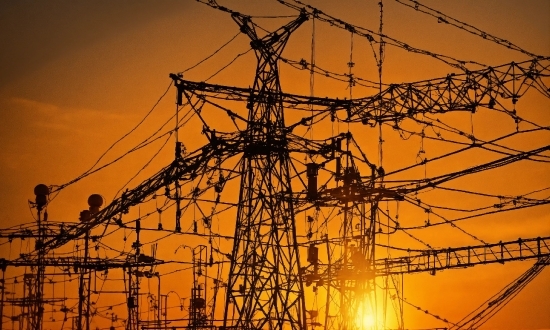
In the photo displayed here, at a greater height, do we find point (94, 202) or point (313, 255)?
point (94, 202)

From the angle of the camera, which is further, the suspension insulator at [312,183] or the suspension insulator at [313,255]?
the suspension insulator at [313,255]

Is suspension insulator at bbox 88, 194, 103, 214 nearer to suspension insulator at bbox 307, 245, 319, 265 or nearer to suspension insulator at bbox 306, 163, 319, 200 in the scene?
suspension insulator at bbox 307, 245, 319, 265

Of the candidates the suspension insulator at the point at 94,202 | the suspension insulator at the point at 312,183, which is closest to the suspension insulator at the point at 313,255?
the suspension insulator at the point at 312,183

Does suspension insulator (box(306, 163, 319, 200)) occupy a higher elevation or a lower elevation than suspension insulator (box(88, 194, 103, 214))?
lower

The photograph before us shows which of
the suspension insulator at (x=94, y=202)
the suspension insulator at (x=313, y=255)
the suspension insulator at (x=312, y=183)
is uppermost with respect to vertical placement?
the suspension insulator at (x=94, y=202)

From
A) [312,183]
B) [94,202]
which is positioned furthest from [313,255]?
[94,202]

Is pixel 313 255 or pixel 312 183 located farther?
pixel 313 255

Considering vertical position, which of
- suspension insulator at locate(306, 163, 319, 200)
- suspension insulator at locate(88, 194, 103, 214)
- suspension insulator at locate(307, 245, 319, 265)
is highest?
suspension insulator at locate(88, 194, 103, 214)

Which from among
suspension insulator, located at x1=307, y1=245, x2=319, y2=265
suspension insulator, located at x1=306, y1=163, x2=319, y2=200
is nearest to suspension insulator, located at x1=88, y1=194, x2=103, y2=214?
suspension insulator, located at x1=307, y1=245, x2=319, y2=265

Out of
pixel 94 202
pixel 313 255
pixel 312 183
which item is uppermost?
pixel 94 202

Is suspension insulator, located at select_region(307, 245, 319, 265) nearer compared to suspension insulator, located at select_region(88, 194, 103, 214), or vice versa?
suspension insulator, located at select_region(307, 245, 319, 265)

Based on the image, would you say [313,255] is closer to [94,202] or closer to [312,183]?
[312,183]

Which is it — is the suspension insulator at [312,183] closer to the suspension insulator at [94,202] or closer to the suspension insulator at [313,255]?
the suspension insulator at [313,255]

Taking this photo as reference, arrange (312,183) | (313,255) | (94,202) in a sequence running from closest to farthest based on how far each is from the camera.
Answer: (312,183) < (313,255) < (94,202)
